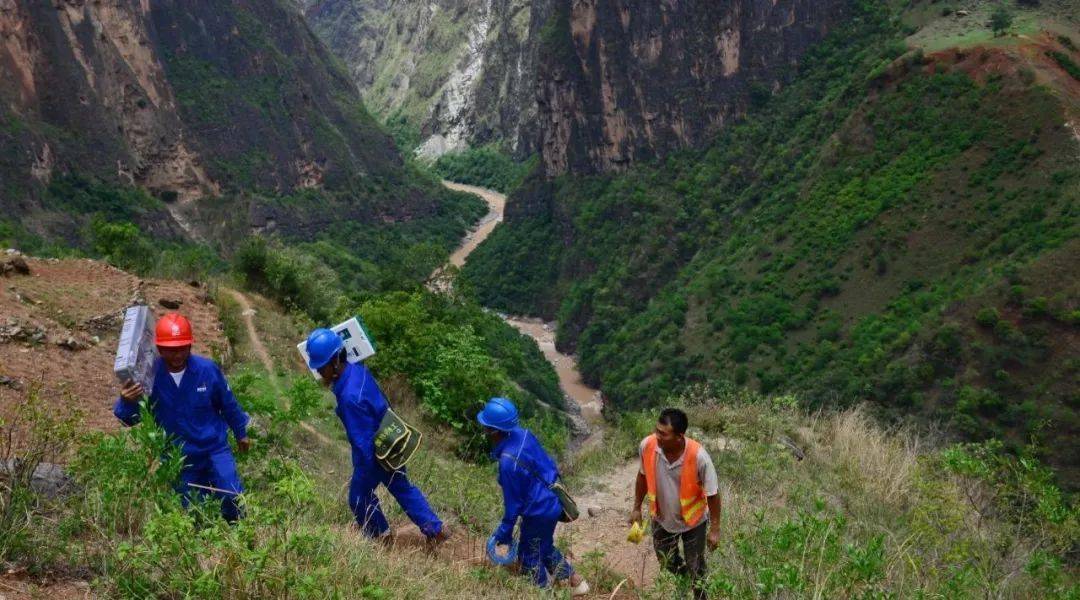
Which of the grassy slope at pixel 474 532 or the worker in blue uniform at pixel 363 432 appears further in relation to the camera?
the worker in blue uniform at pixel 363 432

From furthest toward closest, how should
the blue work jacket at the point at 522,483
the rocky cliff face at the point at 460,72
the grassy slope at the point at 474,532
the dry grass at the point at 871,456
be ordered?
the rocky cliff face at the point at 460,72, the dry grass at the point at 871,456, the blue work jacket at the point at 522,483, the grassy slope at the point at 474,532

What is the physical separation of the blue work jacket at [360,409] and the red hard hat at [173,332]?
909mm

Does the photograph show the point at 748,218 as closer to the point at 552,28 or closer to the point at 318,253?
the point at 318,253

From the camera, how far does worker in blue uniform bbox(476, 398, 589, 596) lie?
203 inches

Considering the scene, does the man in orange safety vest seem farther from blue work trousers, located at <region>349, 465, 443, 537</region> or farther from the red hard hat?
the red hard hat

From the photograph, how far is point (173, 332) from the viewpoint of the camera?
4.77 meters

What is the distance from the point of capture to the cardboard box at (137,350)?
428 cm

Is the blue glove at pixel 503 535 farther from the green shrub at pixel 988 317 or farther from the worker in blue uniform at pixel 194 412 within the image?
the green shrub at pixel 988 317

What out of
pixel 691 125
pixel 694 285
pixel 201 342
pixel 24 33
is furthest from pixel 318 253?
pixel 201 342

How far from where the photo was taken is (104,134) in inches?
1940

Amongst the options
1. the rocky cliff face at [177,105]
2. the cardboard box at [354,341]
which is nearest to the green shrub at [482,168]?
the rocky cliff face at [177,105]

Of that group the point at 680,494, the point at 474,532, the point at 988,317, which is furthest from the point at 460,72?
the point at 680,494

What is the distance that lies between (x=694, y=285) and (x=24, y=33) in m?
37.9

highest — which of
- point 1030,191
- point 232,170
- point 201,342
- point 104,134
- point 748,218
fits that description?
point 1030,191
